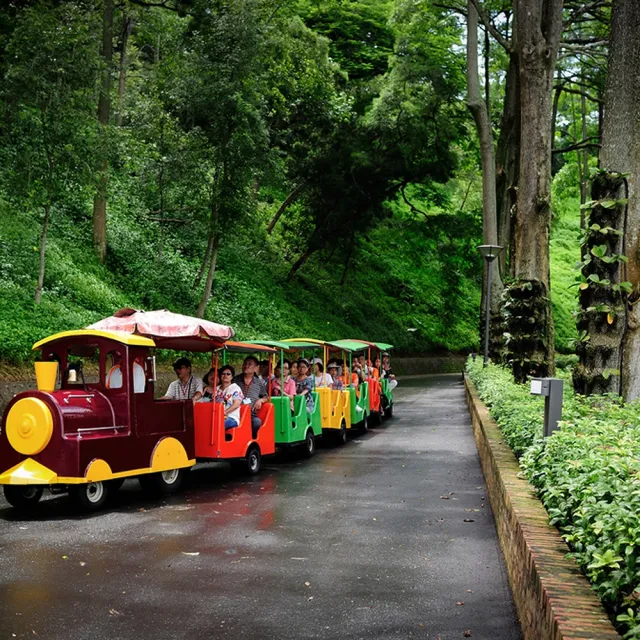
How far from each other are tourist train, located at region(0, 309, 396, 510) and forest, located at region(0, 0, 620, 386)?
17.3 feet

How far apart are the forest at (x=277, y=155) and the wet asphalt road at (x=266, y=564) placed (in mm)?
4036

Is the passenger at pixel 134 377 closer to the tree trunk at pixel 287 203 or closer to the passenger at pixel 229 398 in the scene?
the passenger at pixel 229 398

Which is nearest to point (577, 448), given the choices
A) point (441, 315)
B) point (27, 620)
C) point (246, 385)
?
point (27, 620)

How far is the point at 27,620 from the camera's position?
20.0 feet

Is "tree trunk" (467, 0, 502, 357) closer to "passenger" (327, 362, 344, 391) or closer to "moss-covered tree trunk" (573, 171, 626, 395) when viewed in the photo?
"passenger" (327, 362, 344, 391)

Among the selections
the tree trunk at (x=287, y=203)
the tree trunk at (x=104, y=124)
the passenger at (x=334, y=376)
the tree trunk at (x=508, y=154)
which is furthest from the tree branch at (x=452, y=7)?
the passenger at (x=334, y=376)

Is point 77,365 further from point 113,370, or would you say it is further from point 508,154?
point 508,154

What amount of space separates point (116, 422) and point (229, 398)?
8.68 ft

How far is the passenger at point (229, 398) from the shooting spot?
43.5 feet

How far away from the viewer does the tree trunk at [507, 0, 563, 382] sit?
686 inches

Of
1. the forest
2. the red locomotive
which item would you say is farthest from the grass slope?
the red locomotive

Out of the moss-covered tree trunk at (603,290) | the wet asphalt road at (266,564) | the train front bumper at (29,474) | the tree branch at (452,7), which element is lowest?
the wet asphalt road at (266,564)

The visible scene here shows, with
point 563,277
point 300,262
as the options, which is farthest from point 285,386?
point 563,277

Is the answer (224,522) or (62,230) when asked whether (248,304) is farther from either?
(224,522)
